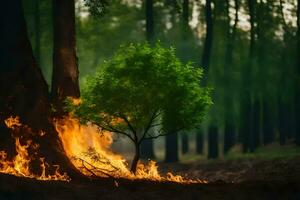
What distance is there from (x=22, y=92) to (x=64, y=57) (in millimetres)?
3691

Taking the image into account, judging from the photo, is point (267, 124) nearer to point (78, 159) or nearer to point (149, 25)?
point (149, 25)

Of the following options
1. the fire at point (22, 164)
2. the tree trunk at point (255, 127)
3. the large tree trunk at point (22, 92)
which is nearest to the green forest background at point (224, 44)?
the tree trunk at point (255, 127)

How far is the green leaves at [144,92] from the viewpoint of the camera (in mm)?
18125

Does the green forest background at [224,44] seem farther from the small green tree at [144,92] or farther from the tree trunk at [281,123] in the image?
the small green tree at [144,92]

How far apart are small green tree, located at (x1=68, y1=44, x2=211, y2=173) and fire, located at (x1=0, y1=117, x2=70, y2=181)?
10.4 feet

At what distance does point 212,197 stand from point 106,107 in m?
5.66

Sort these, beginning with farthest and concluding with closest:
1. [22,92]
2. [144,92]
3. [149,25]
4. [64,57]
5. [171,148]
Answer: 1. [149,25]
2. [171,148]
3. [64,57]
4. [144,92]
5. [22,92]

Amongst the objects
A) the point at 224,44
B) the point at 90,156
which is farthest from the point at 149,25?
the point at 90,156

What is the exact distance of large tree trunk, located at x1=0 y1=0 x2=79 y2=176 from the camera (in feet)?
53.1

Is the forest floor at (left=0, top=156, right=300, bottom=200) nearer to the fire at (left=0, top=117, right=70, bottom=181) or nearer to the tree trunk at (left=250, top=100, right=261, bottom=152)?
the fire at (left=0, top=117, right=70, bottom=181)

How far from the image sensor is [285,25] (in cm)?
3778

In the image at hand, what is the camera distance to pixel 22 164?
51.5 ft

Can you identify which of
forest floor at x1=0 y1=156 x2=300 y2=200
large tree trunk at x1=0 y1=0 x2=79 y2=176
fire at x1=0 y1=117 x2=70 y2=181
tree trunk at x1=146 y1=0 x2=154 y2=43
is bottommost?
forest floor at x1=0 y1=156 x2=300 y2=200

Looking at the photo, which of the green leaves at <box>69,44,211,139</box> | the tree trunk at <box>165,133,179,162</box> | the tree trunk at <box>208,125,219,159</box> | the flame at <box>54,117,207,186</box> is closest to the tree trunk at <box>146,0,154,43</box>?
the tree trunk at <box>165,133,179,162</box>
